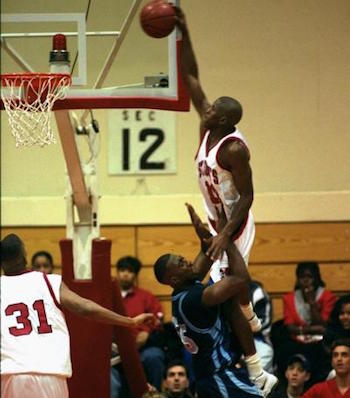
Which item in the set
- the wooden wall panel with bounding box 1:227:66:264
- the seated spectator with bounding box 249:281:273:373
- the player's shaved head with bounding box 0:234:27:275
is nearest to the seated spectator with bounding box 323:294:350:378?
the seated spectator with bounding box 249:281:273:373

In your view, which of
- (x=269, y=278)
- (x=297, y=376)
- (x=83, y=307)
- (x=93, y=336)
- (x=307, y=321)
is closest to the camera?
(x=83, y=307)

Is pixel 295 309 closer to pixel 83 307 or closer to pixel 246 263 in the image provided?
pixel 246 263

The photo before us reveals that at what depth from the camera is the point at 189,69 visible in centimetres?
544

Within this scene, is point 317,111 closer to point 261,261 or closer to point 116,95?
point 261,261

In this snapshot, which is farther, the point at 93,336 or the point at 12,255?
the point at 93,336

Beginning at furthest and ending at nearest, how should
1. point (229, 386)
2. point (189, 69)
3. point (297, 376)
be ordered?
point (297, 376) < point (189, 69) < point (229, 386)

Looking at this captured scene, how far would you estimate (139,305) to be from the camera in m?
8.20

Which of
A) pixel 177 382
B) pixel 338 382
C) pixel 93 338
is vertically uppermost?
pixel 93 338

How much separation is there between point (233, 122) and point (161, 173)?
3926 millimetres

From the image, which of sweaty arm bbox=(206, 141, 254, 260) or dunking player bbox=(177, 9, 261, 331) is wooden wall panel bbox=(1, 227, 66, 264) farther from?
sweaty arm bbox=(206, 141, 254, 260)

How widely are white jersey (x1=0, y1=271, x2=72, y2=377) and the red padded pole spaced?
5.27ft

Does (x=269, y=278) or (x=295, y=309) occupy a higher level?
(x=269, y=278)

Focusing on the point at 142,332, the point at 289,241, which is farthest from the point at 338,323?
the point at 289,241

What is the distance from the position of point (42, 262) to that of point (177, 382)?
5.55 ft
